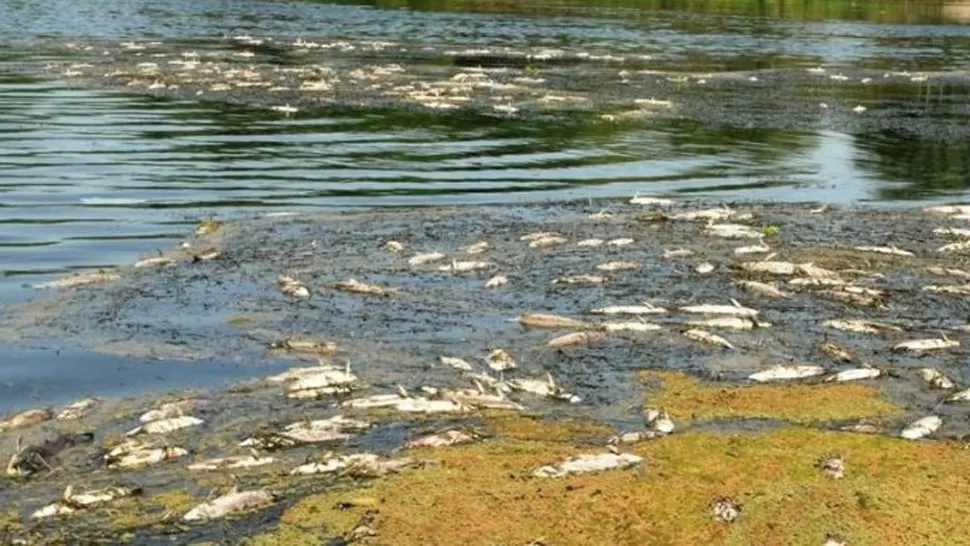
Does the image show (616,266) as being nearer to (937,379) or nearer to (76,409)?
(937,379)

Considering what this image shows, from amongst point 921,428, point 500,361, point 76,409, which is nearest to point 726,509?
point 921,428

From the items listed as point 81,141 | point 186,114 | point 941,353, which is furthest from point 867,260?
point 186,114

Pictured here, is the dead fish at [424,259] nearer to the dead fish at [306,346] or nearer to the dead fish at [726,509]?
the dead fish at [306,346]

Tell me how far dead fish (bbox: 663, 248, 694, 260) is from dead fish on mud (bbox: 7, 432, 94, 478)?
9.84 m

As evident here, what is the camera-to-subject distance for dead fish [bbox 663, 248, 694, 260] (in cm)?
1962

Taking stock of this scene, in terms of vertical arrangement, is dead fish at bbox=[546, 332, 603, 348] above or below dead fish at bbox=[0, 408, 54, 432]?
below

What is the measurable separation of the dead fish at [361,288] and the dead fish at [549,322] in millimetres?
2134

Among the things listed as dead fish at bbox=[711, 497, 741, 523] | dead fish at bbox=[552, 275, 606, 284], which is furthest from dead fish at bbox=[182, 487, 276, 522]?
dead fish at bbox=[552, 275, 606, 284]

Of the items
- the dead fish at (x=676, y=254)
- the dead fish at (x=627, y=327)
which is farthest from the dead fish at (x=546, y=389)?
the dead fish at (x=676, y=254)

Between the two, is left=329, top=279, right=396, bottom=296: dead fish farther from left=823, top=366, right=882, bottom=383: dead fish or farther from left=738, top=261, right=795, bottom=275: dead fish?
left=823, top=366, right=882, bottom=383: dead fish

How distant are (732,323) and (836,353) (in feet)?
4.75

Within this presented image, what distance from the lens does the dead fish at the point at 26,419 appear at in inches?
490

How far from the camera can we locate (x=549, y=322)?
15867 mm

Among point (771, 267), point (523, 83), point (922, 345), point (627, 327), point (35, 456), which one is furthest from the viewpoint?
point (523, 83)
